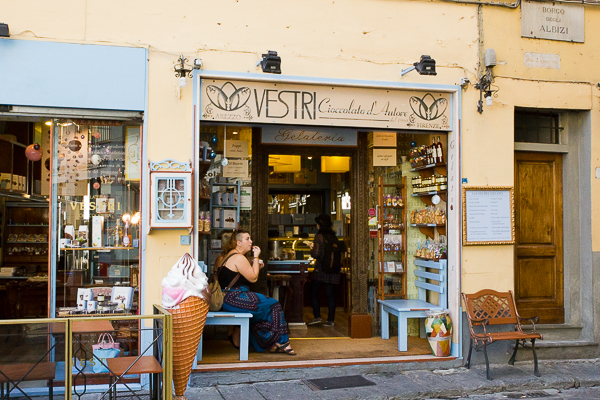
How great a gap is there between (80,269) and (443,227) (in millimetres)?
4533

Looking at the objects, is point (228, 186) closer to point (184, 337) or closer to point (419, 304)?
point (419, 304)

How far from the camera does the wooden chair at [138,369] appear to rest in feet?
14.5

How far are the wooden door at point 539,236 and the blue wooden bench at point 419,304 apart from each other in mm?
1091

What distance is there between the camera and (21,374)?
4.40 metres

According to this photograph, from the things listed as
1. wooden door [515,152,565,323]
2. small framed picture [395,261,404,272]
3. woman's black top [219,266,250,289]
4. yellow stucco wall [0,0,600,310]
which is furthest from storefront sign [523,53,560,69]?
woman's black top [219,266,250,289]

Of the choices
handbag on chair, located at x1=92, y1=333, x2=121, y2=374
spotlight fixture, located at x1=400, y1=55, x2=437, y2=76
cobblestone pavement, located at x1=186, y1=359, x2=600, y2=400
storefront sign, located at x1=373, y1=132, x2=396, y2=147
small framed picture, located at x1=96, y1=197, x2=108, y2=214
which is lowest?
cobblestone pavement, located at x1=186, y1=359, x2=600, y2=400

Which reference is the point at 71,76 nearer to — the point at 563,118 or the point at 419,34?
the point at 419,34

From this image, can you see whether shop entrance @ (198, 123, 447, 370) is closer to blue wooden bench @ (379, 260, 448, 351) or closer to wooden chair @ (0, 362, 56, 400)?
blue wooden bench @ (379, 260, 448, 351)

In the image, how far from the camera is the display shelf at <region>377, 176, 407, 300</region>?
8336 millimetres

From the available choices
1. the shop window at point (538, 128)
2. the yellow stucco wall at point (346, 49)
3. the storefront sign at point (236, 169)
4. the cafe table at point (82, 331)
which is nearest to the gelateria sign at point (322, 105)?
the yellow stucco wall at point (346, 49)

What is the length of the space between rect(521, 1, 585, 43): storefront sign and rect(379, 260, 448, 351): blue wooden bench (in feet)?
10.2

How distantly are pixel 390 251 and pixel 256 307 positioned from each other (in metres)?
2.33

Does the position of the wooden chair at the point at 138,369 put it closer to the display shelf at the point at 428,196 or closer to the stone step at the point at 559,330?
the display shelf at the point at 428,196

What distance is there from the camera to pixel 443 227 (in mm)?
7746
